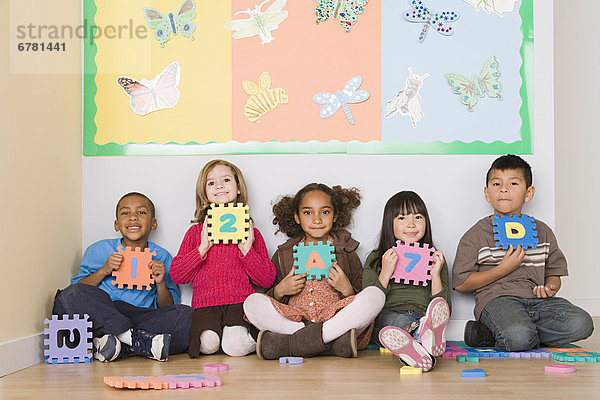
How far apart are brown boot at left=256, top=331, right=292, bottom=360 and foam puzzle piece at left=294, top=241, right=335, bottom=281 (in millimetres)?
385

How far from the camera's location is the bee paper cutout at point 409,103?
312 centimetres

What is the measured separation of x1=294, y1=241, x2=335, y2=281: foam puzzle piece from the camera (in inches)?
112

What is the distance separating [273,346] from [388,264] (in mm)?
638

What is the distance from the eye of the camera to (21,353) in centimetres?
242

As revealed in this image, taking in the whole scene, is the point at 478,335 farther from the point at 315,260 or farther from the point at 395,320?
the point at 315,260

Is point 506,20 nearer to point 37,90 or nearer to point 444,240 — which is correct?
point 444,240

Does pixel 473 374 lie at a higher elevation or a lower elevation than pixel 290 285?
lower

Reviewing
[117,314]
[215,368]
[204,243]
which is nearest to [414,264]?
[204,243]

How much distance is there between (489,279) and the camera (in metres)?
2.90

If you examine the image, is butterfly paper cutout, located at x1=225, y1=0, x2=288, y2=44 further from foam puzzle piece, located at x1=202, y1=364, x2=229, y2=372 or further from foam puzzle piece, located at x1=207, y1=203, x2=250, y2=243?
foam puzzle piece, located at x1=202, y1=364, x2=229, y2=372

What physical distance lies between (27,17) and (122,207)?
33.9 inches

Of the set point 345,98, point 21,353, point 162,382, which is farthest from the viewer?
point 345,98

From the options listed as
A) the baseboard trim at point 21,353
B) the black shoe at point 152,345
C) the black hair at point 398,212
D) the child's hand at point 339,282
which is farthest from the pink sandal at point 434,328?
the baseboard trim at point 21,353

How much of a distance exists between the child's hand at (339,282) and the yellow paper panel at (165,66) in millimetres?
806
